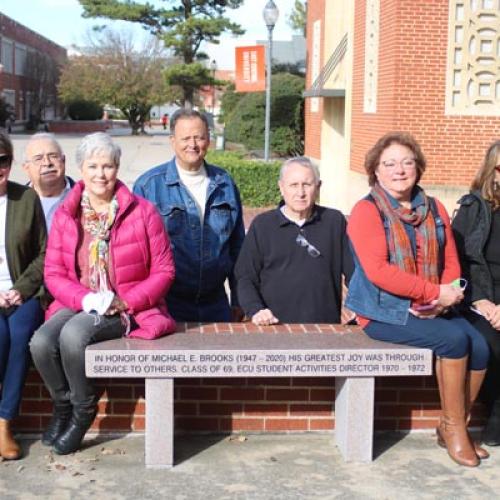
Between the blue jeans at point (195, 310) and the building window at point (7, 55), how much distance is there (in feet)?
202

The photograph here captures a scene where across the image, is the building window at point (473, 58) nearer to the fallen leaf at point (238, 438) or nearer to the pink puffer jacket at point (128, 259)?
the fallen leaf at point (238, 438)

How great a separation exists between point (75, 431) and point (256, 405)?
1003 millimetres

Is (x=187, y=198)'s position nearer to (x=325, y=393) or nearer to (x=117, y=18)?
(x=325, y=393)

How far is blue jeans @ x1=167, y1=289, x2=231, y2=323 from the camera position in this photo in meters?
4.98

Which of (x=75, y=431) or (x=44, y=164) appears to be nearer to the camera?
(x=75, y=431)

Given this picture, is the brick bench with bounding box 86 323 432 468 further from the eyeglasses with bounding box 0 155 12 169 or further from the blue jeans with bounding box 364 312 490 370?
the eyeglasses with bounding box 0 155 12 169

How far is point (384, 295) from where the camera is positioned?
4270 millimetres

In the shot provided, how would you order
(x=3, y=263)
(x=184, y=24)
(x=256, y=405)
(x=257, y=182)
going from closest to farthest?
(x=3, y=263)
(x=256, y=405)
(x=257, y=182)
(x=184, y=24)

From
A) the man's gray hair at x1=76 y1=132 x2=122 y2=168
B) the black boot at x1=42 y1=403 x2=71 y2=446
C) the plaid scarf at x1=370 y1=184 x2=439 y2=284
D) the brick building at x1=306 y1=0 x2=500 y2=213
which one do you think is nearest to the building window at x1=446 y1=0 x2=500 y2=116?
the brick building at x1=306 y1=0 x2=500 y2=213

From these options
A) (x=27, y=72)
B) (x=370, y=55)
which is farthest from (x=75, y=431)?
(x=27, y=72)

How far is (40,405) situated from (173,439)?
2.55 feet

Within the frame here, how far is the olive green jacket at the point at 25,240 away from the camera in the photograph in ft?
14.3

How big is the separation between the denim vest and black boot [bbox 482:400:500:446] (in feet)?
2.48

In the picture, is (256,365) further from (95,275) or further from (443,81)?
(443,81)
